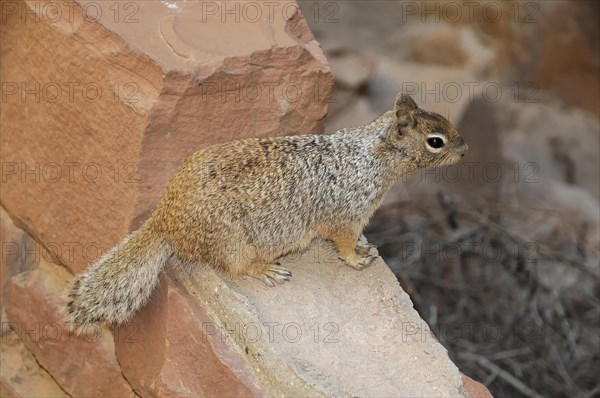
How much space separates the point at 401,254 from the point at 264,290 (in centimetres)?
286

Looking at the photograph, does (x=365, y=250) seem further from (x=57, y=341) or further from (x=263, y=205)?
(x=57, y=341)

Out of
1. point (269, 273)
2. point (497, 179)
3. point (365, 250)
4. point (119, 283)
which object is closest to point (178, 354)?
point (119, 283)

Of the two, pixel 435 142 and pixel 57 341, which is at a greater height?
pixel 435 142

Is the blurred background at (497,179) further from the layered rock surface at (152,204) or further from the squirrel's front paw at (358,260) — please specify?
the layered rock surface at (152,204)

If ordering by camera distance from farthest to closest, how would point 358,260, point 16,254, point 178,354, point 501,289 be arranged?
point 501,289 < point 16,254 < point 358,260 < point 178,354

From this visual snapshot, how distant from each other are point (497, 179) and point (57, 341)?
4730 millimetres

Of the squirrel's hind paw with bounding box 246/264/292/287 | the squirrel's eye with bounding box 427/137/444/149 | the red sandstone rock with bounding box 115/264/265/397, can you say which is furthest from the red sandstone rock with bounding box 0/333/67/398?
the squirrel's eye with bounding box 427/137/444/149

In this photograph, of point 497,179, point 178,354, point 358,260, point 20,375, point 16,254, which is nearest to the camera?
point 178,354

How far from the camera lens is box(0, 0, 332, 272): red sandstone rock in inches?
201

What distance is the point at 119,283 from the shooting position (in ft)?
15.8

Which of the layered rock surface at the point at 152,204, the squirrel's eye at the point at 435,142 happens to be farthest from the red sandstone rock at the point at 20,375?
the squirrel's eye at the point at 435,142

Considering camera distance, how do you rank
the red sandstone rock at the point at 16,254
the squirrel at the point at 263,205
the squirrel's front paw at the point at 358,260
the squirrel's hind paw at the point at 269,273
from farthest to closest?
the red sandstone rock at the point at 16,254, the squirrel's front paw at the point at 358,260, the squirrel's hind paw at the point at 269,273, the squirrel at the point at 263,205

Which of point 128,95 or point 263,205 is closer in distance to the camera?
point 263,205

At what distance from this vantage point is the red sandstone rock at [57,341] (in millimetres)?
5391
